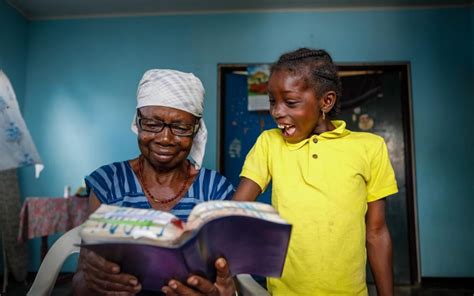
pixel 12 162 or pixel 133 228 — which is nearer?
pixel 133 228

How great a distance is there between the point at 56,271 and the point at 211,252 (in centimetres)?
63

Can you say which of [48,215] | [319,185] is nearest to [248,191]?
[319,185]

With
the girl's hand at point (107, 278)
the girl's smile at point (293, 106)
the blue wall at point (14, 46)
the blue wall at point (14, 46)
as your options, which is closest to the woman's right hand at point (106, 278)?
the girl's hand at point (107, 278)

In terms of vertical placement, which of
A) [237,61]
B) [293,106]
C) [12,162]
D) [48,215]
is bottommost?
[48,215]

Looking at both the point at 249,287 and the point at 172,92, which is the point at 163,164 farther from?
the point at 249,287

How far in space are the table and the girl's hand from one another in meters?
2.92

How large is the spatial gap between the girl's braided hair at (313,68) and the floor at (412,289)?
278cm

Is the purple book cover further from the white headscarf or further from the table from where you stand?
the table

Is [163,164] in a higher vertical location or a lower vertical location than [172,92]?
lower

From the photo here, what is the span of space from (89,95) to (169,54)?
1.09 meters

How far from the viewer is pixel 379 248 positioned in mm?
1087

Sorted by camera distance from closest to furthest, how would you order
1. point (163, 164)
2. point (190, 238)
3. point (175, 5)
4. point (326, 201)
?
point (190, 238) → point (326, 201) → point (163, 164) → point (175, 5)

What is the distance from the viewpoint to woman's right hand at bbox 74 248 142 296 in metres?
0.80

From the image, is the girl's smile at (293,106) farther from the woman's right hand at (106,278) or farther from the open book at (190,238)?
the woman's right hand at (106,278)
